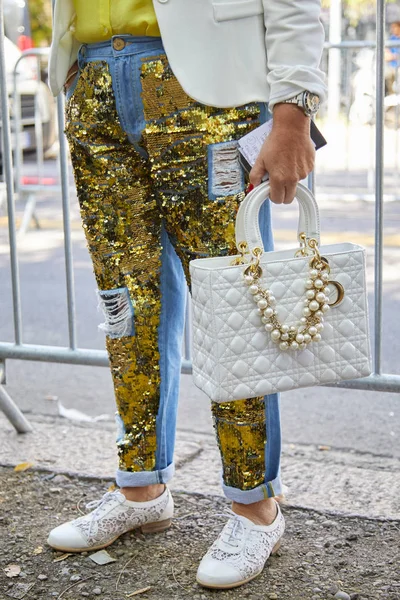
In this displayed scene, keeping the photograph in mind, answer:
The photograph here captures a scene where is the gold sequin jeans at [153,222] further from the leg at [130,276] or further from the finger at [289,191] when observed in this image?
the finger at [289,191]

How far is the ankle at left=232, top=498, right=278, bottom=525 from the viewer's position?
2.34 meters

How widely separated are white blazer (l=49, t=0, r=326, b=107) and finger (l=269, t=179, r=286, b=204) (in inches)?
6.8

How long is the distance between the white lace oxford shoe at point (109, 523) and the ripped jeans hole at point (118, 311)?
477mm

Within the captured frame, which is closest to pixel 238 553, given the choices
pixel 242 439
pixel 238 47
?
pixel 242 439

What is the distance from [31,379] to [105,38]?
2522mm

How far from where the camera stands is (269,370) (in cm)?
198

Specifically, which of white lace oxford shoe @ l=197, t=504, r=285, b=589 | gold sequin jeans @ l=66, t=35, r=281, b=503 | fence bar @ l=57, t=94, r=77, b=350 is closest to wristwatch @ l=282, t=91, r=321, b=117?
gold sequin jeans @ l=66, t=35, r=281, b=503

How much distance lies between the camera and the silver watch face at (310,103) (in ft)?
6.41

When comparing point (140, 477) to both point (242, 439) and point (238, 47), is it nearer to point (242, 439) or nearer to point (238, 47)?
point (242, 439)

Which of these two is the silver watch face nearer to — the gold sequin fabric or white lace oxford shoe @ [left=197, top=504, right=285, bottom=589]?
the gold sequin fabric

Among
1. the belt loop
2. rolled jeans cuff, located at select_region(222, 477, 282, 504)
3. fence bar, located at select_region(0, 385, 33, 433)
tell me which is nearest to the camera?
the belt loop

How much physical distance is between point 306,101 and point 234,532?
109 centimetres

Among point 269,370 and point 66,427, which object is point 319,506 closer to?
point 269,370

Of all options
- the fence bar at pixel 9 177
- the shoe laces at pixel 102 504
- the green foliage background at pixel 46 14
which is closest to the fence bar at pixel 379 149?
the shoe laces at pixel 102 504
